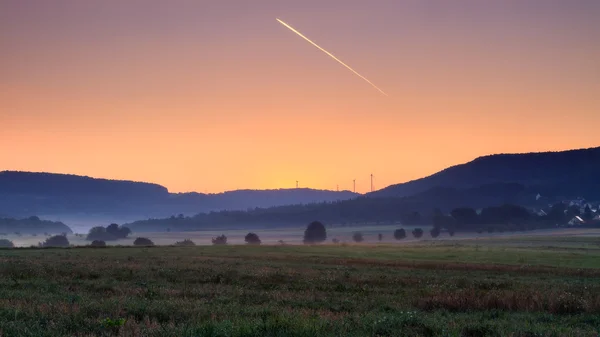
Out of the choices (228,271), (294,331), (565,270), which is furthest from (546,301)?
(565,270)

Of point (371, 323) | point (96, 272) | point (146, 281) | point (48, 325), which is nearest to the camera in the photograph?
point (48, 325)

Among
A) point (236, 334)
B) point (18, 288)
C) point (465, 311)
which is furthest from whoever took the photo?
point (18, 288)

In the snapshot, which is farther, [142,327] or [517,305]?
[517,305]

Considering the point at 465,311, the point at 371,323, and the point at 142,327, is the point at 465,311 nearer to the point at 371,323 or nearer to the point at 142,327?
the point at 371,323

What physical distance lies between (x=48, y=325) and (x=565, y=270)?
46980 mm

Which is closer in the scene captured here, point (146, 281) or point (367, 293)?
point (367, 293)

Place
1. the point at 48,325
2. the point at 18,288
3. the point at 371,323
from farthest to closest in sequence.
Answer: the point at 18,288, the point at 371,323, the point at 48,325

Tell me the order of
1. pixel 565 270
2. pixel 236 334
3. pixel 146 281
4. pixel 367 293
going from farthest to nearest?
pixel 565 270
pixel 146 281
pixel 367 293
pixel 236 334

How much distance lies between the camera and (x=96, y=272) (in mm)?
32562

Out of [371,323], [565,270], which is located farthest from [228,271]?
[565,270]

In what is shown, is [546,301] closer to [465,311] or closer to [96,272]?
[465,311]

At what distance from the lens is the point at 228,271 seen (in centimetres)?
3562

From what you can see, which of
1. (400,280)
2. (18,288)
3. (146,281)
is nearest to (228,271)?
(146,281)

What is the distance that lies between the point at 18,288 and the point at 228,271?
13645mm
